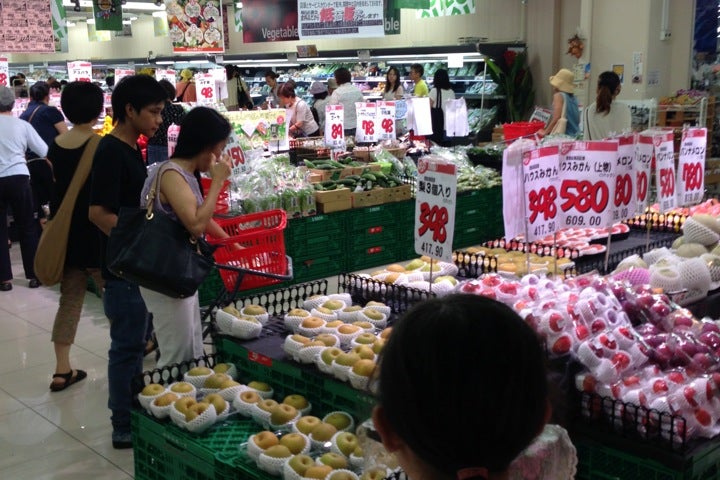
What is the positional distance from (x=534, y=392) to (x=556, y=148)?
102 inches

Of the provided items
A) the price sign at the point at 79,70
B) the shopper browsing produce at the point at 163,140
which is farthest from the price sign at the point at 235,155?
the price sign at the point at 79,70

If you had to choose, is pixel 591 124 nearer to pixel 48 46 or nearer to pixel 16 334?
pixel 16 334

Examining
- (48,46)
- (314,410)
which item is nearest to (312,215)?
(314,410)

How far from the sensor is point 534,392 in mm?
1089

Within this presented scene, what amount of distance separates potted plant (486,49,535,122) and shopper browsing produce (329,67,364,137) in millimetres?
2406

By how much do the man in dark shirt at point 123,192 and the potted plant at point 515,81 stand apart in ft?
28.3

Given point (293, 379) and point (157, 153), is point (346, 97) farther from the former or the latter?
A: point (293, 379)

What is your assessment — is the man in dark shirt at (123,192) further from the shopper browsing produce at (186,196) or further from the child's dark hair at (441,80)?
the child's dark hair at (441,80)

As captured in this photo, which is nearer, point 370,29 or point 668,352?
point 668,352

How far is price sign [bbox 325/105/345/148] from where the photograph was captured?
28.7ft

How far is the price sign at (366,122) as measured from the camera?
9016 millimetres

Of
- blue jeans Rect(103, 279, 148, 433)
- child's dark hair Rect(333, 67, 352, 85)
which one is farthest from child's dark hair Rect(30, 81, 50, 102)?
blue jeans Rect(103, 279, 148, 433)

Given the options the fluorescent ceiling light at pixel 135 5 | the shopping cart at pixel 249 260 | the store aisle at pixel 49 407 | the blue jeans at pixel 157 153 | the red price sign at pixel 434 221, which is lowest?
the store aisle at pixel 49 407

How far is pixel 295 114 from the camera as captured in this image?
10.1 m
